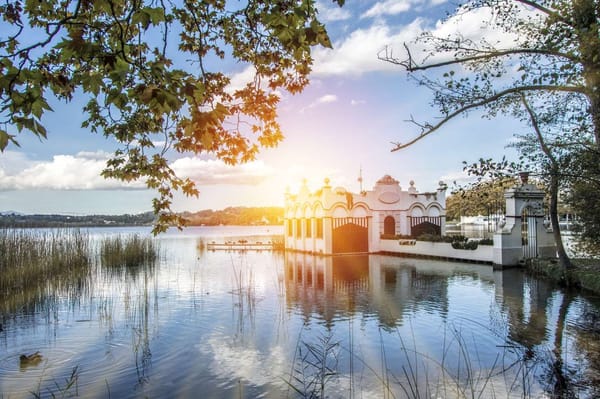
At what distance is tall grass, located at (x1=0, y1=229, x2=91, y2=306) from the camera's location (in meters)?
14.0

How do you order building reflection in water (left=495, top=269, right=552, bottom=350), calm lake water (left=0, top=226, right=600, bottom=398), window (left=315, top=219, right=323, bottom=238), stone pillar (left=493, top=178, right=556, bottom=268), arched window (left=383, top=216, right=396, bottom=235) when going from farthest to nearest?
arched window (left=383, top=216, right=396, bottom=235)
window (left=315, top=219, right=323, bottom=238)
stone pillar (left=493, top=178, right=556, bottom=268)
building reflection in water (left=495, top=269, right=552, bottom=350)
calm lake water (left=0, top=226, right=600, bottom=398)

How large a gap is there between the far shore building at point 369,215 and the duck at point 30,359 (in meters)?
22.0

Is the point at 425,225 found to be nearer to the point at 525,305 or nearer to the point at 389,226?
the point at 389,226

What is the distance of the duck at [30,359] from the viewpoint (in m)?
7.63

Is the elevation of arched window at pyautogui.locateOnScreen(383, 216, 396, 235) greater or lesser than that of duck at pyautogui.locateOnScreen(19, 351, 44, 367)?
greater

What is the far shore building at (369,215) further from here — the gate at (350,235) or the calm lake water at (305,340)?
the calm lake water at (305,340)

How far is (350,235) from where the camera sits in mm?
29547

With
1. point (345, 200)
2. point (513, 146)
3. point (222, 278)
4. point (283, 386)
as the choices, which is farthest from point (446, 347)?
point (345, 200)

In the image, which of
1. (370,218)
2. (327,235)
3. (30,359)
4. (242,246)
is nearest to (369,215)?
(370,218)

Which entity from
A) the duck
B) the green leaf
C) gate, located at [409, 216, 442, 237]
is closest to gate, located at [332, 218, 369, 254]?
gate, located at [409, 216, 442, 237]

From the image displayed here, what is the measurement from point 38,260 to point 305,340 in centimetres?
1179

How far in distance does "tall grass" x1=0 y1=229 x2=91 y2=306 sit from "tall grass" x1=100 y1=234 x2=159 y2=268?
204 cm

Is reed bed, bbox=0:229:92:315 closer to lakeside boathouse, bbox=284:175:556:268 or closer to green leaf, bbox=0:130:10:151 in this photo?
green leaf, bbox=0:130:10:151

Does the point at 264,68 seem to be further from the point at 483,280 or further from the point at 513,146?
the point at 483,280
